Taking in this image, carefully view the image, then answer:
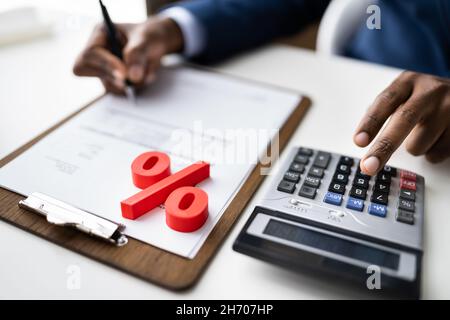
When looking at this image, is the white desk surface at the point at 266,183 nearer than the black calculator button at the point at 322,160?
Yes

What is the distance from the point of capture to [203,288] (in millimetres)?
347

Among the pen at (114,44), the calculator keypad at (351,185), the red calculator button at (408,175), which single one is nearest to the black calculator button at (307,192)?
the calculator keypad at (351,185)

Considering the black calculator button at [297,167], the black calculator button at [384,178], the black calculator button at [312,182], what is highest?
the black calculator button at [297,167]

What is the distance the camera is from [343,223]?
0.38 metres

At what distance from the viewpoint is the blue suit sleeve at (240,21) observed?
2.37 feet

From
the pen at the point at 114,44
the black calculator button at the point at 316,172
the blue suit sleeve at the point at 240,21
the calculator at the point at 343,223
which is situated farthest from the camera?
the blue suit sleeve at the point at 240,21

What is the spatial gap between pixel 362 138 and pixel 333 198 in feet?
0.27

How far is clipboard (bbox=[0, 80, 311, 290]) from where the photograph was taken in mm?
347

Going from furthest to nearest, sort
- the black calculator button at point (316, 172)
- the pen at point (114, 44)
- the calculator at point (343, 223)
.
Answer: the pen at point (114, 44), the black calculator button at point (316, 172), the calculator at point (343, 223)

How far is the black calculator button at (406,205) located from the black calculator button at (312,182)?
8cm

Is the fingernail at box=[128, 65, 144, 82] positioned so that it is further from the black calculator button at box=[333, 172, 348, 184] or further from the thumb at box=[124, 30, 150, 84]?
the black calculator button at box=[333, 172, 348, 184]

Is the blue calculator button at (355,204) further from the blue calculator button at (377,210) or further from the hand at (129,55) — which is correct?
the hand at (129,55)

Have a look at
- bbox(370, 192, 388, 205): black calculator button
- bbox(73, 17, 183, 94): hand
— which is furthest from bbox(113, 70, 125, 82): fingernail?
bbox(370, 192, 388, 205): black calculator button
